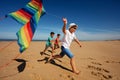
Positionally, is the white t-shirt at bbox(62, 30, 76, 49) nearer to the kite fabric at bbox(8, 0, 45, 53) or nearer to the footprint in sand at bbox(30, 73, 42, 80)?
the kite fabric at bbox(8, 0, 45, 53)

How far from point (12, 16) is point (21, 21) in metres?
0.44

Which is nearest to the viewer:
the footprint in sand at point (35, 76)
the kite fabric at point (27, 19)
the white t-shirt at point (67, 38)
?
the kite fabric at point (27, 19)

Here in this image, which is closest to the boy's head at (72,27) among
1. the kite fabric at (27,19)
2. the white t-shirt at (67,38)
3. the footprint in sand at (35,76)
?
the white t-shirt at (67,38)

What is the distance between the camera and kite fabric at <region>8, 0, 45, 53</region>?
13.3 ft

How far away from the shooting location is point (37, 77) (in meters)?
4.75

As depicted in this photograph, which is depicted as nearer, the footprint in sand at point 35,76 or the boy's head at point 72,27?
the footprint in sand at point 35,76

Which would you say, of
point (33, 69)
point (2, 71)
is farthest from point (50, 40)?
point (2, 71)

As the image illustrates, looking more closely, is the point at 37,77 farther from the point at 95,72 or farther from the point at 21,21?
the point at 95,72

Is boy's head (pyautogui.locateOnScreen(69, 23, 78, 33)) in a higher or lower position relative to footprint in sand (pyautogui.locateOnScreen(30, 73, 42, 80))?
higher

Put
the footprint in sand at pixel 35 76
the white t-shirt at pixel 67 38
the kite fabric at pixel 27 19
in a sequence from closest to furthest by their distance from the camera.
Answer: the kite fabric at pixel 27 19, the footprint in sand at pixel 35 76, the white t-shirt at pixel 67 38

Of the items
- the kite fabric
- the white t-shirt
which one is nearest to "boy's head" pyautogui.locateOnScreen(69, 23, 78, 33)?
the white t-shirt

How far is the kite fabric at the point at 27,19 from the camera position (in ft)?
13.3

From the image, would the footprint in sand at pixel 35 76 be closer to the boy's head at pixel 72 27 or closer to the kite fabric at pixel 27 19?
the kite fabric at pixel 27 19

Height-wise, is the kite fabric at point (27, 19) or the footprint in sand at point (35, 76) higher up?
the kite fabric at point (27, 19)
